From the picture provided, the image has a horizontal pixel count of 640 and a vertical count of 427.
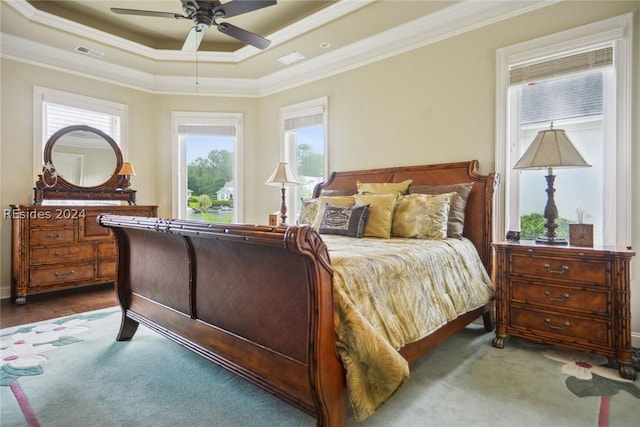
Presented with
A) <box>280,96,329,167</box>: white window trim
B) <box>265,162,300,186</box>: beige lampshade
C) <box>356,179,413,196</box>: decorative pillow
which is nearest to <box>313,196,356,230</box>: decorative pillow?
<box>356,179,413,196</box>: decorative pillow

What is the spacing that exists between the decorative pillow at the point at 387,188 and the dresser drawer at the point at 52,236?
10.7 ft

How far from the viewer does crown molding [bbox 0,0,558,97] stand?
3.12 m

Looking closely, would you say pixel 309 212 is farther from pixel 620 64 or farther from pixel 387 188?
pixel 620 64

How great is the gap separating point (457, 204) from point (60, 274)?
419 centimetres

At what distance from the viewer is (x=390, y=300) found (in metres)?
1.68

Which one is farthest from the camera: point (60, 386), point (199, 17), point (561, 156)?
point (199, 17)

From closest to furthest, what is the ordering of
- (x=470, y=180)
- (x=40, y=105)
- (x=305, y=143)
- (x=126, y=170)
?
(x=470, y=180) < (x=40, y=105) < (x=126, y=170) < (x=305, y=143)

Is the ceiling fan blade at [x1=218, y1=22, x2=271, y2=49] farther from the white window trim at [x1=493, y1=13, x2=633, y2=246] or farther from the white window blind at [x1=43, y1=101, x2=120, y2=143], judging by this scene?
the white window blind at [x1=43, y1=101, x2=120, y2=143]

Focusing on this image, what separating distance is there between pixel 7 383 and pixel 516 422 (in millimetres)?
2722

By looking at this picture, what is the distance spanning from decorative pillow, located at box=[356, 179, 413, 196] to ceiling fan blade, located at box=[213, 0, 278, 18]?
5.93 feet

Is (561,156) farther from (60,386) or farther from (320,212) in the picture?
(60,386)

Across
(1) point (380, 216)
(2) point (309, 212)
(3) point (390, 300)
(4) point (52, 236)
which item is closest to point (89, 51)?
(4) point (52, 236)

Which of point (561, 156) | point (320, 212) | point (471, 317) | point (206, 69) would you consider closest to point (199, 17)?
point (320, 212)

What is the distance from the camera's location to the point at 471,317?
254 cm
